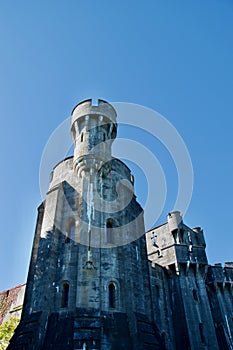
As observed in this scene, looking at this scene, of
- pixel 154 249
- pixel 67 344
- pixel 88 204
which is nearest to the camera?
pixel 67 344

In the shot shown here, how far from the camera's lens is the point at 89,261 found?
1658cm

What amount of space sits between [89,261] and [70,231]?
10.1 feet

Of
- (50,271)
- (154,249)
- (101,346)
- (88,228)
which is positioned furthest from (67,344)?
(154,249)

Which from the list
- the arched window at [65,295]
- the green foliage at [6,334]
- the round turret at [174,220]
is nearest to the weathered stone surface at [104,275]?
the arched window at [65,295]

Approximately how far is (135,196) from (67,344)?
11.8 m

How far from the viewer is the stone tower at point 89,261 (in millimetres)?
14969

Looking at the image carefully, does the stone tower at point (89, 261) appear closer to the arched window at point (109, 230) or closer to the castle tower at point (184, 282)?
the arched window at point (109, 230)

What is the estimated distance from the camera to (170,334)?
22656 mm

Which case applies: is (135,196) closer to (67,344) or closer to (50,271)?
(50,271)

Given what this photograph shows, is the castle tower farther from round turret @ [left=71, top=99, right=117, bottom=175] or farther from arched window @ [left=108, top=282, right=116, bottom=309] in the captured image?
round turret @ [left=71, top=99, right=117, bottom=175]

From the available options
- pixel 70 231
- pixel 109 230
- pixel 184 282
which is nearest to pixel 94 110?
pixel 109 230

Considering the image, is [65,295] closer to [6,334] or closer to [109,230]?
[109,230]

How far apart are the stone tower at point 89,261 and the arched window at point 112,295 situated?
2.1 inches

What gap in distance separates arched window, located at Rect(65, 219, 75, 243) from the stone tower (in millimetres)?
65
